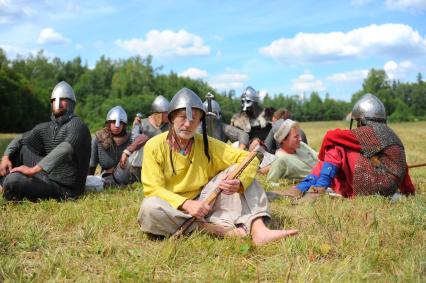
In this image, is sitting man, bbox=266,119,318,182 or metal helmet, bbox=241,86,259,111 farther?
A: metal helmet, bbox=241,86,259,111

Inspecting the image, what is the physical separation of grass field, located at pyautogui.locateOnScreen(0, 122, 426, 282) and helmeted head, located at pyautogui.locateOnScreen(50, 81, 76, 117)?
5.41 feet

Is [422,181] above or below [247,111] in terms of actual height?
below

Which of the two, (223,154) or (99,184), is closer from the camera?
(223,154)

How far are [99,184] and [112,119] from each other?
1.47 m

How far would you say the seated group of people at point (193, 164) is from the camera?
13.9 feet

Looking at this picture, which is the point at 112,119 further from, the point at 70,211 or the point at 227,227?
the point at 227,227

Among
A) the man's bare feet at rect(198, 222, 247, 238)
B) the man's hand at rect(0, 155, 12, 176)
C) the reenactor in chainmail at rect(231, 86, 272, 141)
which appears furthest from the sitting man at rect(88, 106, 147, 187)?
the man's bare feet at rect(198, 222, 247, 238)

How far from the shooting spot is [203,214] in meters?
4.09

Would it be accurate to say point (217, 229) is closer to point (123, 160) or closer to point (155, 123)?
point (123, 160)

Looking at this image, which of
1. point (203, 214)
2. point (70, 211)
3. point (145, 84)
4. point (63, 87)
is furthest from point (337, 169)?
point (145, 84)

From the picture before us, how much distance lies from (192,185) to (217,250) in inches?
31.4

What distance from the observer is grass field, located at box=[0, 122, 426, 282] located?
326 cm

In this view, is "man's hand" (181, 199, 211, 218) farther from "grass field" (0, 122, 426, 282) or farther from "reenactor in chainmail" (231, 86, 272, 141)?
Result: "reenactor in chainmail" (231, 86, 272, 141)

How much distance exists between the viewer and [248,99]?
34.5ft
